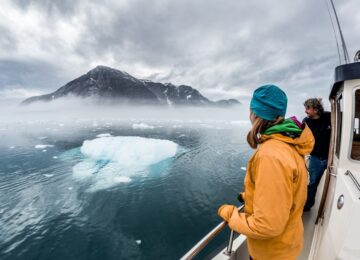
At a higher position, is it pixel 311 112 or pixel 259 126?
pixel 311 112

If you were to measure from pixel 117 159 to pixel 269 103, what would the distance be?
18.0m

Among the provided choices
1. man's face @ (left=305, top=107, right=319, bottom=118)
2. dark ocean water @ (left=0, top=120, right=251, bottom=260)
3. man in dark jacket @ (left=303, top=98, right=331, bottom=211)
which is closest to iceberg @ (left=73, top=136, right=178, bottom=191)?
dark ocean water @ (left=0, top=120, right=251, bottom=260)

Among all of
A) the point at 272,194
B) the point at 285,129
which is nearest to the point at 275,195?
the point at 272,194

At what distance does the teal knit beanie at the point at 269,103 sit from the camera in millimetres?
1285

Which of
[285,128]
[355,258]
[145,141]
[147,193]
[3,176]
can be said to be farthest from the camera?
[145,141]

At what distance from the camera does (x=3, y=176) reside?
1538 cm

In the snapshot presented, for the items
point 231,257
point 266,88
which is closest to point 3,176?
point 231,257

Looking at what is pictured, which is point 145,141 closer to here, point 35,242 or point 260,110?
point 35,242

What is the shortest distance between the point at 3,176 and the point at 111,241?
13718 millimetres

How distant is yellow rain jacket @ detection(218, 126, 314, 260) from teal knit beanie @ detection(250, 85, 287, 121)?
0.15 metres

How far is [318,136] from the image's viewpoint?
11.1 ft

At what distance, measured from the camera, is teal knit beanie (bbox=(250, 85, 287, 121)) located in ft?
4.22

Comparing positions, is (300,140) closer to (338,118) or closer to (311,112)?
(338,118)

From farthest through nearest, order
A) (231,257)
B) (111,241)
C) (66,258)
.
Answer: (111,241), (66,258), (231,257)
